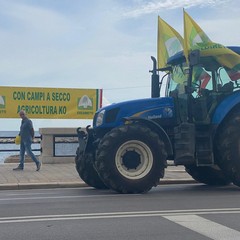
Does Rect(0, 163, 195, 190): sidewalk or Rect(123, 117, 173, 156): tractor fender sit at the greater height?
Rect(123, 117, 173, 156): tractor fender

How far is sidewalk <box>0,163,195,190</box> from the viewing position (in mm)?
12664

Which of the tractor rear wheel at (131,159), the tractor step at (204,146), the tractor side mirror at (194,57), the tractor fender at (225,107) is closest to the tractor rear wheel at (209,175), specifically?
the tractor step at (204,146)

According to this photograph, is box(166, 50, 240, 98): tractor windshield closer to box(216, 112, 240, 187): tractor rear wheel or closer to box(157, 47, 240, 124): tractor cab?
box(157, 47, 240, 124): tractor cab

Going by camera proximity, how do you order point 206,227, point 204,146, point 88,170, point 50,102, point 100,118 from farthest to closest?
1. point 50,102
2. point 88,170
3. point 100,118
4. point 204,146
5. point 206,227

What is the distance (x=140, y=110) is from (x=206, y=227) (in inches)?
173

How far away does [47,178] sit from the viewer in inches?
542

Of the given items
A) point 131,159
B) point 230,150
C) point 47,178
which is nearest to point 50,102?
point 47,178

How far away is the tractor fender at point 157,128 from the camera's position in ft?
35.0

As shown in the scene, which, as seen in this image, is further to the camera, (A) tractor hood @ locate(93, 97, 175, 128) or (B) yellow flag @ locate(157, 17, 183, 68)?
(B) yellow flag @ locate(157, 17, 183, 68)

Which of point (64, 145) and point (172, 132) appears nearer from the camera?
point (172, 132)

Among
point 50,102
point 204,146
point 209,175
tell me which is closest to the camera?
point 204,146

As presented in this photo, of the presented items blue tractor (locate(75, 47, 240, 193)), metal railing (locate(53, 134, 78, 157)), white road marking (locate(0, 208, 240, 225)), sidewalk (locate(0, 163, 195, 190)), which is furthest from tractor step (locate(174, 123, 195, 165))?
metal railing (locate(53, 134, 78, 157))

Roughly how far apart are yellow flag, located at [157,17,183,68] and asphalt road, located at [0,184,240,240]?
349cm

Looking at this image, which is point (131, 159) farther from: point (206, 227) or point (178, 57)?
point (206, 227)
